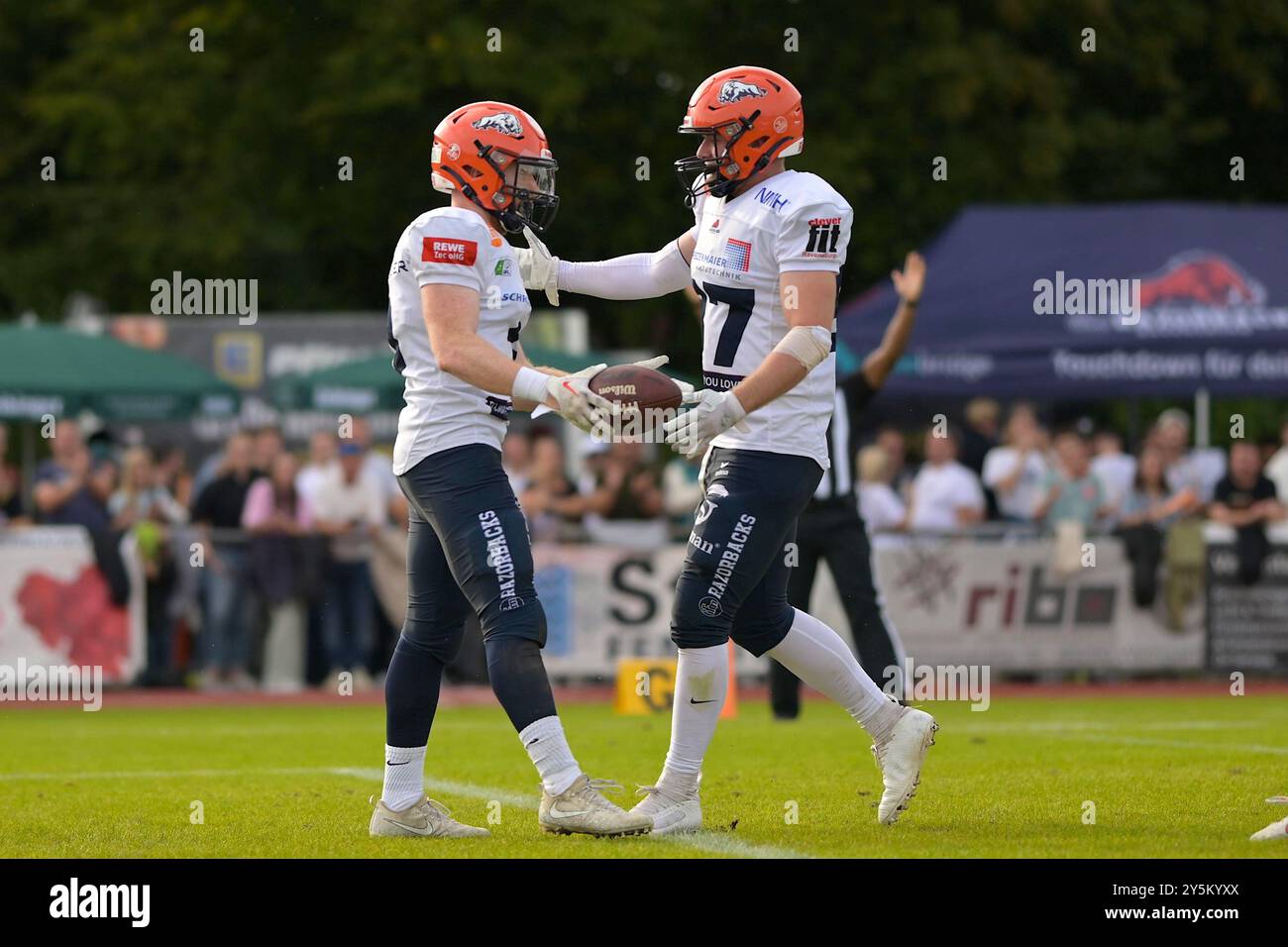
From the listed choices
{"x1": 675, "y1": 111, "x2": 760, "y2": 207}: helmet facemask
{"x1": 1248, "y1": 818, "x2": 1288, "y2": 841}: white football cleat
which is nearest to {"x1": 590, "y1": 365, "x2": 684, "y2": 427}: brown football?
{"x1": 675, "y1": 111, "x2": 760, "y2": 207}: helmet facemask

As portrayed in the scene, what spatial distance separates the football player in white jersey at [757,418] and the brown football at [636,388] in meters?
0.09

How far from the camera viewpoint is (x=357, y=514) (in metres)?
16.9

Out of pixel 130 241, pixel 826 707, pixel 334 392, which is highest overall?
pixel 130 241

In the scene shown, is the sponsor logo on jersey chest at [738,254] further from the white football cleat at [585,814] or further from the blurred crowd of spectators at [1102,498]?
the blurred crowd of spectators at [1102,498]

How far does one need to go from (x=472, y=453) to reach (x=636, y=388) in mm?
617

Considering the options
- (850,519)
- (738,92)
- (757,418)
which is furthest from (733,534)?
(850,519)

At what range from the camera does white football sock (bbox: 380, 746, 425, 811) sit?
7.13m

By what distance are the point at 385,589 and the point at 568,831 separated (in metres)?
10.1

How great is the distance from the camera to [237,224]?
81.8 ft

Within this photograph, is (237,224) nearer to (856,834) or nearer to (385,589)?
(385,589)

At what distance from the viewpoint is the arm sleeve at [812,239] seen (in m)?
7.02

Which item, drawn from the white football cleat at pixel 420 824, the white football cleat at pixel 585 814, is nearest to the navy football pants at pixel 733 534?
the white football cleat at pixel 585 814

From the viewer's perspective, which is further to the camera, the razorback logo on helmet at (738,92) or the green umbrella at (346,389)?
the green umbrella at (346,389)
